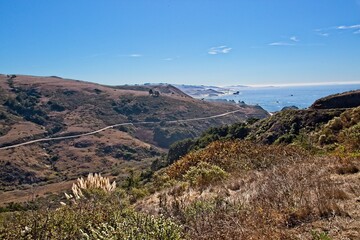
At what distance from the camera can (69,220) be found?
18.7ft

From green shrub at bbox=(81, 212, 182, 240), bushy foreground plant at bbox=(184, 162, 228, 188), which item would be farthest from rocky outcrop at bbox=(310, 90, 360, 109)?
green shrub at bbox=(81, 212, 182, 240)

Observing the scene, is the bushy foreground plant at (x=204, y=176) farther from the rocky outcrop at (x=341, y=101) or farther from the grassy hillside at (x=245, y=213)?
the rocky outcrop at (x=341, y=101)

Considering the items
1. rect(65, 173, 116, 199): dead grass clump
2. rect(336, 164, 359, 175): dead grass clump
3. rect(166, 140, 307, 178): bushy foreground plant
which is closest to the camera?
rect(336, 164, 359, 175): dead grass clump

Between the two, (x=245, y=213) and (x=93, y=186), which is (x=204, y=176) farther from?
(x=245, y=213)

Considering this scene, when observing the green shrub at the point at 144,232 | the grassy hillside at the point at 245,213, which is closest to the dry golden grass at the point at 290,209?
the grassy hillside at the point at 245,213

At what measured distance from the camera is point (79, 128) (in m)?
91.7

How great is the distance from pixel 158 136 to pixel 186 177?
85.7m

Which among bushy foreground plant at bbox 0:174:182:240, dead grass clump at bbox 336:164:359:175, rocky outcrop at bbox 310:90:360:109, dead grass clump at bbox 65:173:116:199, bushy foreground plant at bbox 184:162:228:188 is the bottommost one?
dead grass clump at bbox 65:173:116:199

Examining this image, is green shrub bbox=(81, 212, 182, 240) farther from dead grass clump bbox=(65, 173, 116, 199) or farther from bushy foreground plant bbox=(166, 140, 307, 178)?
dead grass clump bbox=(65, 173, 116, 199)

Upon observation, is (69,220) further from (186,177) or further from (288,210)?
(186,177)

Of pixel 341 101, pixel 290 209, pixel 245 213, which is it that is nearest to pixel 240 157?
pixel 245 213

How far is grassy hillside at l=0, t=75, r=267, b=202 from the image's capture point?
6406cm

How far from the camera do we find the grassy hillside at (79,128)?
64062mm

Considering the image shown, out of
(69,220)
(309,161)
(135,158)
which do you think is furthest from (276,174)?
(135,158)
